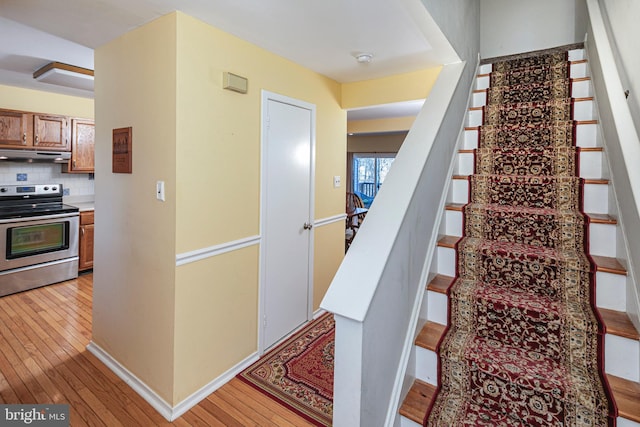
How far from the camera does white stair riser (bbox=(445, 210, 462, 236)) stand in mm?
1900

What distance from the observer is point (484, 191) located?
79.9 inches

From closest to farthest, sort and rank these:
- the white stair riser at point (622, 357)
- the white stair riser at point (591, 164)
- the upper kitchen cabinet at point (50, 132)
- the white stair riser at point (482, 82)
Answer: the white stair riser at point (622, 357) → the white stair riser at point (591, 164) → the white stair riser at point (482, 82) → the upper kitchen cabinet at point (50, 132)

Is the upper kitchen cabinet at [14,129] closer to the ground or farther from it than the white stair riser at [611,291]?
farther from it

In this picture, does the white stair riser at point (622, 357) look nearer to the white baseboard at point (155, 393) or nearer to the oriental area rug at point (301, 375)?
the oriental area rug at point (301, 375)

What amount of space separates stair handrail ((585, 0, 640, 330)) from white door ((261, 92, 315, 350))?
197 centimetres

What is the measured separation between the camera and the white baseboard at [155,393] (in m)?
1.95

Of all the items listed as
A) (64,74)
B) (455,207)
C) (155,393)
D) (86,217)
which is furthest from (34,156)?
(455,207)

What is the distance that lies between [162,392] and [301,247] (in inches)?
57.3

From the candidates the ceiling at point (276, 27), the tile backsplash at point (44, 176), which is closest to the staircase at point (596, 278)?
the ceiling at point (276, 27)

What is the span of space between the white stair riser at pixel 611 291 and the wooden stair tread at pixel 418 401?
79 centimetres

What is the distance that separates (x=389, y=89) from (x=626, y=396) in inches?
103

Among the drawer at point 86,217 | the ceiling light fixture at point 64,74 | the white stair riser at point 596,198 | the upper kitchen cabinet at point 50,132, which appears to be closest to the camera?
the white stair riser at point 596,198

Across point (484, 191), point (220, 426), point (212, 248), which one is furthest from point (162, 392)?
point (484, 191)

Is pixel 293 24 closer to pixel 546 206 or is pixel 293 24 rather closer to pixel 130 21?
pixel 130 21
